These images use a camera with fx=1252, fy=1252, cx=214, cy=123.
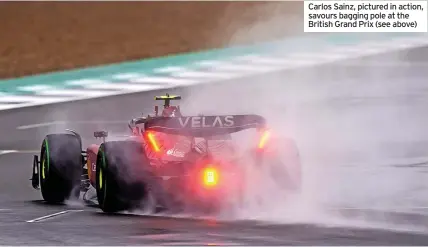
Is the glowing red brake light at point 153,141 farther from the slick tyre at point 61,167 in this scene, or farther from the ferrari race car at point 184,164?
the slick tyre at point 61,167

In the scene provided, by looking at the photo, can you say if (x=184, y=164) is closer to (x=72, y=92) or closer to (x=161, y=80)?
(x=72, y=92)

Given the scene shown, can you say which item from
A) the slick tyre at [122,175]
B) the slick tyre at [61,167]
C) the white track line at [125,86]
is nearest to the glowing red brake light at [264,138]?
the slick tyre at [122,175]

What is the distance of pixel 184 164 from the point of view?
39.4 feet

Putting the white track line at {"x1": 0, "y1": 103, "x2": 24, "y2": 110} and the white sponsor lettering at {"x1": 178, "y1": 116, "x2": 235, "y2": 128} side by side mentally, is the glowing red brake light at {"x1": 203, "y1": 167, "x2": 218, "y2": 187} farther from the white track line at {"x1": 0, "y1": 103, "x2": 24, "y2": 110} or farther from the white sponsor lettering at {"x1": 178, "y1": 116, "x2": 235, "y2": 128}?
the white track line at {"x1": 0, "y1": 103, "x2": 24, "y2": 110}

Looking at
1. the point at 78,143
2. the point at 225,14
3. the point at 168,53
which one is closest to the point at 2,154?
the point at 78,143

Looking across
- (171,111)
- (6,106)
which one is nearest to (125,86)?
(6,106)

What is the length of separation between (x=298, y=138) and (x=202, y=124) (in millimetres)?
7029

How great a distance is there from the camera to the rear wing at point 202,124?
40.2 ft

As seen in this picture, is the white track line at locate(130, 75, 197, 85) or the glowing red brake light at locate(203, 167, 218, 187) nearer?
the glowing red brake light at locate(203, 167, 218, 187)

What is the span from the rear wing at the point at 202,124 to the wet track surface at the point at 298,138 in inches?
33.9

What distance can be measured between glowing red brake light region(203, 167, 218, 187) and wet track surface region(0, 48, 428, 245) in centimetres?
37

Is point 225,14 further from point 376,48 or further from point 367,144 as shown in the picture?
point 367,144

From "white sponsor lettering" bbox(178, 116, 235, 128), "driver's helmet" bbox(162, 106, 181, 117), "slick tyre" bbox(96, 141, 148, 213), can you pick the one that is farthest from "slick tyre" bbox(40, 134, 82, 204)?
"white sponsor lettering" bbox(178, 116, 235, 128)

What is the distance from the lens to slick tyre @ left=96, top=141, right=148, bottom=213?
475 inches
